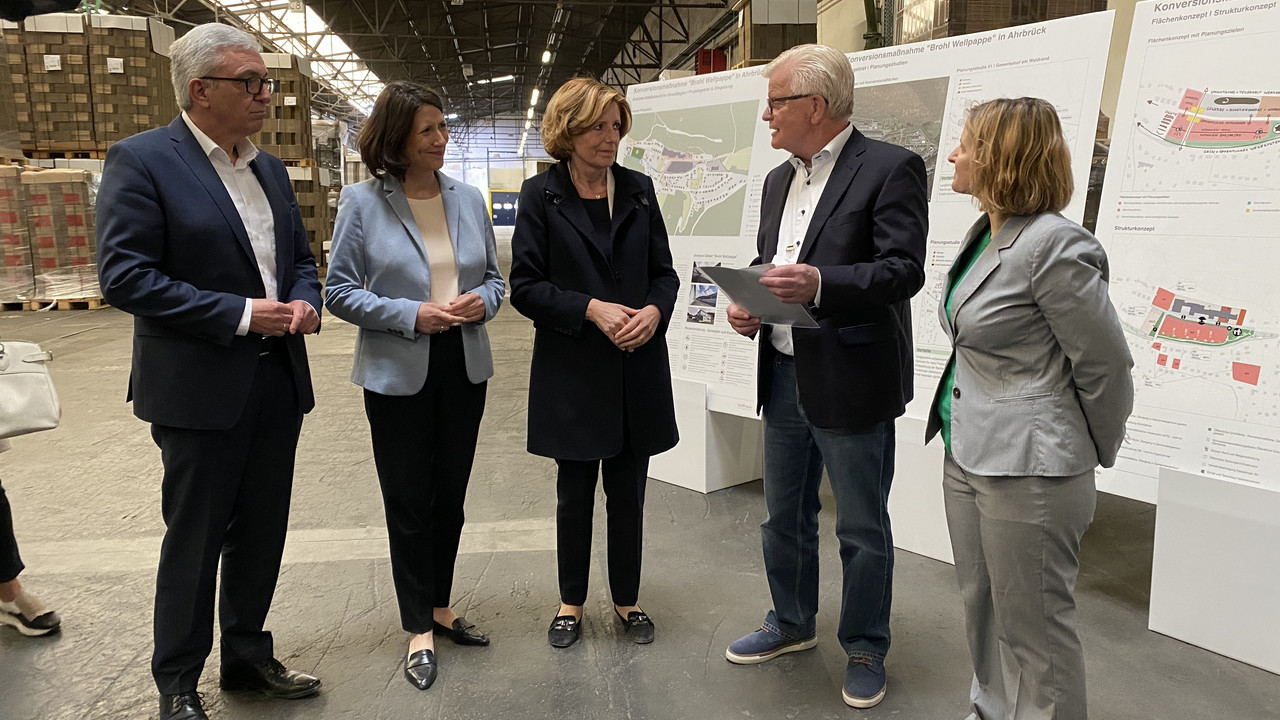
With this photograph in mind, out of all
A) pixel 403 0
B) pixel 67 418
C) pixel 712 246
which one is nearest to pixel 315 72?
pixel 403 0

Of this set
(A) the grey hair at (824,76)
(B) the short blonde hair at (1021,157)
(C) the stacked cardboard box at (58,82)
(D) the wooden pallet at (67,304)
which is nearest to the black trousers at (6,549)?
(A) the grey hair at (824,76)

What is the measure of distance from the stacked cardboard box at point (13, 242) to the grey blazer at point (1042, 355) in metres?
9.06

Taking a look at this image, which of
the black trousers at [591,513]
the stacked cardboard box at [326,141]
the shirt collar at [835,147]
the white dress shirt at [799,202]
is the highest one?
the stacked cardboard box at [326,141]

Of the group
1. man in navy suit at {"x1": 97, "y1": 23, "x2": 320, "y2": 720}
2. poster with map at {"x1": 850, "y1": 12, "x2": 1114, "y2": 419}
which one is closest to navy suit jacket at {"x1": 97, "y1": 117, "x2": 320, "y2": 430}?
man in navy suit at {"x1": 97, "y1": 23, "x2": 320, "y2": 720}

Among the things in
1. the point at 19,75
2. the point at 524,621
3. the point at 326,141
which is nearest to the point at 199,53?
the point at 524,621

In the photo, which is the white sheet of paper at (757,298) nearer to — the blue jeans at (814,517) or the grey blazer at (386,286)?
the blue jeans at (814,517)

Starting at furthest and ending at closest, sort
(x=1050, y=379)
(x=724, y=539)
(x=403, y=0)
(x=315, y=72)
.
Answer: (x=315, y=72) < (x=403, y=0) < (x=724, y=539) < (x=1050, y=379)

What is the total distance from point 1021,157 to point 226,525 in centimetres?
194

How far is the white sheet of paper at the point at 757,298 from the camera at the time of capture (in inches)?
72.4

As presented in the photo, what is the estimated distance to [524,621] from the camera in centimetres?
265

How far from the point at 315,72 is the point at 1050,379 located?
78.0ft

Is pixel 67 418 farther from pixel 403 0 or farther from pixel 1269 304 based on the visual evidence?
pixel 403 0

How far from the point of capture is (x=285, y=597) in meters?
2.85

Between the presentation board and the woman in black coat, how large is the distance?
1416 mm
